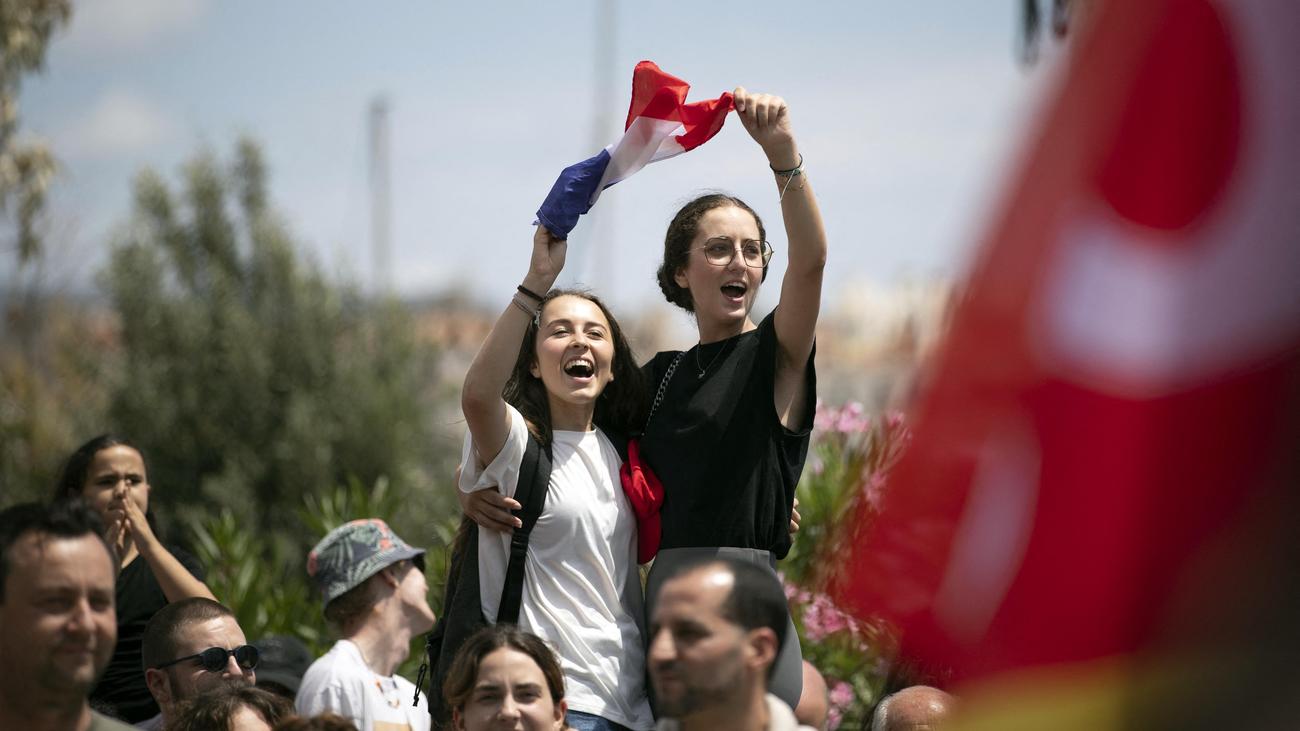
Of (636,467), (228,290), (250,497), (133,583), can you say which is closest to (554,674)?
(636,467)

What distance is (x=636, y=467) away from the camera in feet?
13.1

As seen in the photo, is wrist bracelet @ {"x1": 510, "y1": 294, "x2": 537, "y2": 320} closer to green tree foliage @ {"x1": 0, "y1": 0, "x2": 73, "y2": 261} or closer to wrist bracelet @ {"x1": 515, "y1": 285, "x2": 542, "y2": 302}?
wrist bracelet @ {"x1": 515, "y1": 285, "x2": 542, "y2": 302}

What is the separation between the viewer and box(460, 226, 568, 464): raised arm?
381cm

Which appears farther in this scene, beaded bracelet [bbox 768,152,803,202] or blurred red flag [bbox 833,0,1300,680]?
beaded bracelet [bbox 768,152,803,202]

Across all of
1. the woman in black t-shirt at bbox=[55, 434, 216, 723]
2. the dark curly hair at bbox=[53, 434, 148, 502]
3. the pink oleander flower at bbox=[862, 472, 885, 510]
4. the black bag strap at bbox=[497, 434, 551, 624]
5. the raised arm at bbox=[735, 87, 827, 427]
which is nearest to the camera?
the pink oleander flower at bbox=[862, 472, 885, 510]

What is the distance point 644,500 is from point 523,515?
0.30 m

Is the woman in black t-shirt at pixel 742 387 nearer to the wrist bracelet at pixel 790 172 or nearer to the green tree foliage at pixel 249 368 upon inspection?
the wrist bracelet at pixel 790 172

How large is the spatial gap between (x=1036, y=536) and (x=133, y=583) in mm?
4529

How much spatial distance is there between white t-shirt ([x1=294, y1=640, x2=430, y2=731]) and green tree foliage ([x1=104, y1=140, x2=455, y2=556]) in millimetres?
14018

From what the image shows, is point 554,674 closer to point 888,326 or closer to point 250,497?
point 250,497

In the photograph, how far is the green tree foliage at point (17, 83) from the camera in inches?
593

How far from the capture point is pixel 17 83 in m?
15.5

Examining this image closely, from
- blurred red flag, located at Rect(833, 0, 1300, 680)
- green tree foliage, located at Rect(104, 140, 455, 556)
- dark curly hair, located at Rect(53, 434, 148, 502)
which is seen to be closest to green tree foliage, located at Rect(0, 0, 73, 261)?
→ green tree foliage, located at Rect(104, 140, 455, 556)

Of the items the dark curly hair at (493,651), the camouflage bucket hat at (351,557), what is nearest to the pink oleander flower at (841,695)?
the camouflage bucket hat at (351,557)
